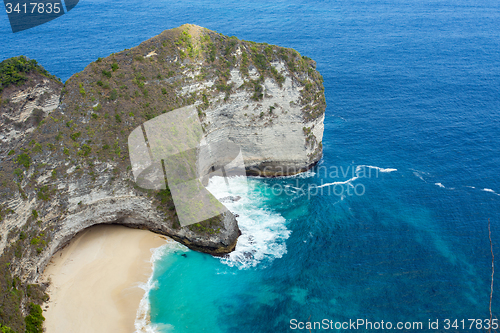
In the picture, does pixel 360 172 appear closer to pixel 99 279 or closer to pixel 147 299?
pixel 147 299

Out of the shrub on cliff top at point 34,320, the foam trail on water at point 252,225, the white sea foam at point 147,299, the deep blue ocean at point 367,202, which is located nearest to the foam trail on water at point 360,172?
the deep blue ocean at point 367,202

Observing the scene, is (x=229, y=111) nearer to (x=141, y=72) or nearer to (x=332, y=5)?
(x=141, y=72)

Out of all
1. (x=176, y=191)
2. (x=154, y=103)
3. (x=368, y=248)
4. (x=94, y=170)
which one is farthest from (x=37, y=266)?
(x=368, y=248)

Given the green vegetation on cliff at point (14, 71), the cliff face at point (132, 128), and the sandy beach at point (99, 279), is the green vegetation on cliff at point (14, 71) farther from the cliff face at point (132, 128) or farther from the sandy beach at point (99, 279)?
the sandy beach at point (99, 279)

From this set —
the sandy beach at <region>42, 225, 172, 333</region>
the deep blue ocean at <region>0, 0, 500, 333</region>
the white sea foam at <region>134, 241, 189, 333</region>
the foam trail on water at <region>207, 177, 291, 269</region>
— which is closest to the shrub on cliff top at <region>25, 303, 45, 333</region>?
the sandy beach at <region>42, 225, 172, 333</region>

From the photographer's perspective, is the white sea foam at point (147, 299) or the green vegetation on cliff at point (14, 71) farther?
the green vegetation on cliff at point (14, 71)

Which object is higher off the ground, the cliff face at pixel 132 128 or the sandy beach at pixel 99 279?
the cliff face at pixel 132 128
